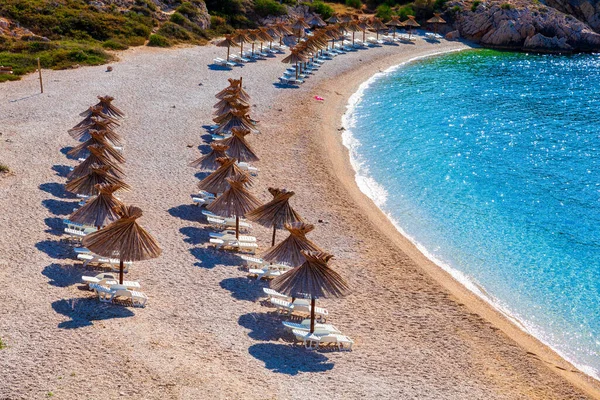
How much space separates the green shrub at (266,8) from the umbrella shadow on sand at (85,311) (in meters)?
47.5

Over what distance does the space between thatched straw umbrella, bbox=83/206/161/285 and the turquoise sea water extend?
11234mm

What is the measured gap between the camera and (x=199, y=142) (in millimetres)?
35219

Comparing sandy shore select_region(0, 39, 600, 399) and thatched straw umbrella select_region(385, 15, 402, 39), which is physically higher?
thatched straw umbrella select_region(385, 15, 402, 39)

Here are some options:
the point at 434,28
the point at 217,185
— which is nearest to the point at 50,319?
the point at 217,185

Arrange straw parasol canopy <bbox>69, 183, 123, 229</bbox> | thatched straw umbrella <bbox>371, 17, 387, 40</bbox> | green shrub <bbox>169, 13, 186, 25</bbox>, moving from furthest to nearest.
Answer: thatched straw umbrella <bbox>371, 17, 387, 40</bbox>
green shrub <bbox>169, 13, 186, 25</bbox>
straw parasol canopy <bbox>69, 183, 123, 229</bbox>

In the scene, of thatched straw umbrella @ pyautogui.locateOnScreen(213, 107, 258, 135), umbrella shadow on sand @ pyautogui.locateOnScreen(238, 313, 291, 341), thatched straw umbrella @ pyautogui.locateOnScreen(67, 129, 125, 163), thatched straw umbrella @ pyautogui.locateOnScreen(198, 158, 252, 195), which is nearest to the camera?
umbrella shadow on sand @ pyautogui.locateOnScreen(238, 313, 291, 341)

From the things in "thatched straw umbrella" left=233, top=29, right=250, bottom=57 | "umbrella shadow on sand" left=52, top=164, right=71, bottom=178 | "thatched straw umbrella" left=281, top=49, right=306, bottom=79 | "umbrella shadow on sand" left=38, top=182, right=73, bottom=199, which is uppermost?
"thatched straw umbrella" left=233, top=29, right=250, bottom=57

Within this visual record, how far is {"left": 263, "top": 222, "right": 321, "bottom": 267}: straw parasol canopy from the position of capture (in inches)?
856

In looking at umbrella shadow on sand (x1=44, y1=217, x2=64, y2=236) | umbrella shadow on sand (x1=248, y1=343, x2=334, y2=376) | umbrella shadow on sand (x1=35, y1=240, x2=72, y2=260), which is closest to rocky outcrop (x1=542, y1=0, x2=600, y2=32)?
umbrella shadow on sand (x1=44, y1=217, x2=64, y2=236)

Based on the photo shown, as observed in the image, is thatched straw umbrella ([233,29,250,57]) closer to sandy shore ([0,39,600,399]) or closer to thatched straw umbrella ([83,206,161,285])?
sandy shore ([0,39,600,399])

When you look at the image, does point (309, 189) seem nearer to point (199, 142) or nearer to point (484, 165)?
point (199, 142)

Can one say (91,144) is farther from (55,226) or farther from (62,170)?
(55,226)

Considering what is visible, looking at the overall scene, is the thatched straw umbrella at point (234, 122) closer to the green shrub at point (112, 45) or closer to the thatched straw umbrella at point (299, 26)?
the green shrub at point (112, 45)

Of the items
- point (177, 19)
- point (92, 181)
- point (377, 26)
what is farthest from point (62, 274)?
point (377, 26)
